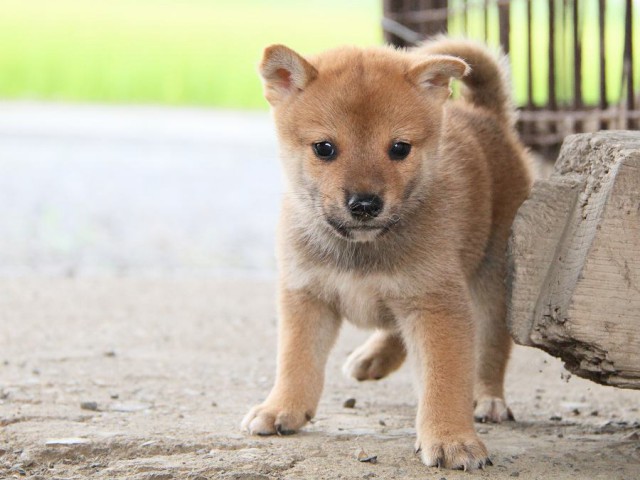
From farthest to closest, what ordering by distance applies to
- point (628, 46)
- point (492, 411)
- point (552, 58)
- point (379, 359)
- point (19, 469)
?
point (552, 58)
point (628, 46)
point (379, 359)
point (492, 411)
point (19, 469)

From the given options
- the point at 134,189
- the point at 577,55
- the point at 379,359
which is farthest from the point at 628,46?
the point at 134,189

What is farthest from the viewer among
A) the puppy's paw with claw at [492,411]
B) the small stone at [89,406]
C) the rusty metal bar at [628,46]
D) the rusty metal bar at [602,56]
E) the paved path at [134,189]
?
the paved path at [134,189]

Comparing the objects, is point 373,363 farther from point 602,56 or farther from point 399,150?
point 602,56

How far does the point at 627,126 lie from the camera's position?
5656 millimetres

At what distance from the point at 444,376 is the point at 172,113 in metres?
16.9

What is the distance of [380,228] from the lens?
3.57m

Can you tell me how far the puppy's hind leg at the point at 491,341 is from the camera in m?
4.21

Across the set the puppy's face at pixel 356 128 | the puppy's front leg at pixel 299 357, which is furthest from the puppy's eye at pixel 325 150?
the puppy's front leg at pixel 299 357

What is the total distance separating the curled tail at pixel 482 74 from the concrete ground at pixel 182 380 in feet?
4.12

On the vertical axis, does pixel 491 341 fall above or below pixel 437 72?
below

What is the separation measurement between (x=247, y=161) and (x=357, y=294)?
40.0ft

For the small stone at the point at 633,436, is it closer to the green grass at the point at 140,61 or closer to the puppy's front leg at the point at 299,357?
the puppy's front leg at the point at 299,357

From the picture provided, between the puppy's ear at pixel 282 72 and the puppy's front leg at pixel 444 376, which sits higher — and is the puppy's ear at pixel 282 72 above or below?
above

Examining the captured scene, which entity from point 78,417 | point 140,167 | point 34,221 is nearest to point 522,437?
point 78,417
